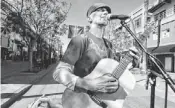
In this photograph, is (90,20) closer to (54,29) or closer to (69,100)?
(69,100)

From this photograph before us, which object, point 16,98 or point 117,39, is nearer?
point 16,98

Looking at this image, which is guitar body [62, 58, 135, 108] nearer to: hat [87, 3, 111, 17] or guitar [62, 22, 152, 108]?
guitar [62, 22, 152, 108]

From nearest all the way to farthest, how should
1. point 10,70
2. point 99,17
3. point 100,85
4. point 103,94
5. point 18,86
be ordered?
point 100,85 → point 103,94 → point 99,17 → point 18,86 → point 10,70

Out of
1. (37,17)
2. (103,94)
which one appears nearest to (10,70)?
(37,17)

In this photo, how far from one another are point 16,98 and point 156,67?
7.06m

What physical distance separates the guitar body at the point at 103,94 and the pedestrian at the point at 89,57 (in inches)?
1.8

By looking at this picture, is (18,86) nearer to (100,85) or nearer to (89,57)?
(89,57)

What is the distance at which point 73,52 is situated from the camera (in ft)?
4.73

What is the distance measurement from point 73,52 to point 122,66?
16.1 inches

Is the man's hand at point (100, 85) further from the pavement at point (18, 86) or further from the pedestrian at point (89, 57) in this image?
the pavement at point (18, 86)

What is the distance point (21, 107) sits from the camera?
20.4 feet

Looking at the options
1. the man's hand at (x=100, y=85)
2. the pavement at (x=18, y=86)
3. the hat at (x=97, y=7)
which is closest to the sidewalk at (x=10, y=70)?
the pavement at (x=18, y=86)

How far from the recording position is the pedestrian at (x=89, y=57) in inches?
53.6

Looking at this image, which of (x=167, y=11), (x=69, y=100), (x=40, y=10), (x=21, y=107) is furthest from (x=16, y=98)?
(x=167, y=11)
